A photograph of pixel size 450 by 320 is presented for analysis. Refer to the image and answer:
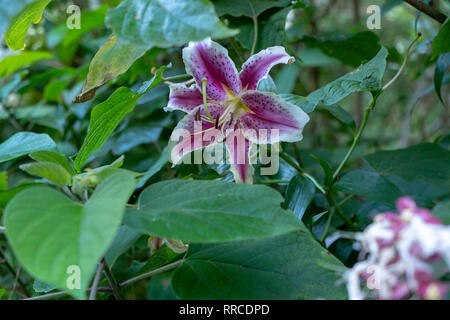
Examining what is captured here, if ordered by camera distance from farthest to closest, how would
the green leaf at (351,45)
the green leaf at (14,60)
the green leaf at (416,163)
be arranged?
the green leaf at (14,60)
the green leaf at (351,45)
the green leaf at (416,163)

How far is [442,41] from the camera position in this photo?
0.69 m

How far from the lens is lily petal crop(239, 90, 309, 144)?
22.2 inches

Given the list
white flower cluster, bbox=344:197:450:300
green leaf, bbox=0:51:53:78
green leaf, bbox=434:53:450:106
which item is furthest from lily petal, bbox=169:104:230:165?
green leaf, bbox=0:51:53:78

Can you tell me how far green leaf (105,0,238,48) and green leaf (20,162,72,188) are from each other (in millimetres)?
135

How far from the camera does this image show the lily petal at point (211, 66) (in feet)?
1.86

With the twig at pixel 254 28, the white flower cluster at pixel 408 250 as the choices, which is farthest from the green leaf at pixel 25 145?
the white flower cluster at pixel 408 250

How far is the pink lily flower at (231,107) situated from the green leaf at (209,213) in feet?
0.37

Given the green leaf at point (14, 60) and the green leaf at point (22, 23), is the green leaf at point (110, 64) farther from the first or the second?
the green leaf at point (14, 60)

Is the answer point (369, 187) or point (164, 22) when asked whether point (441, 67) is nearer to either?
point (369, 187)

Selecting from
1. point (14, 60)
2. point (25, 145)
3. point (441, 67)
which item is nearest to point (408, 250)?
point (25, 145)

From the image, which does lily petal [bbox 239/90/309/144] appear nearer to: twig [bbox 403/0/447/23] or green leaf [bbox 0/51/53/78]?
twig [bbox 403/0/447/23]

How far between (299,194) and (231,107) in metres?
0.14
